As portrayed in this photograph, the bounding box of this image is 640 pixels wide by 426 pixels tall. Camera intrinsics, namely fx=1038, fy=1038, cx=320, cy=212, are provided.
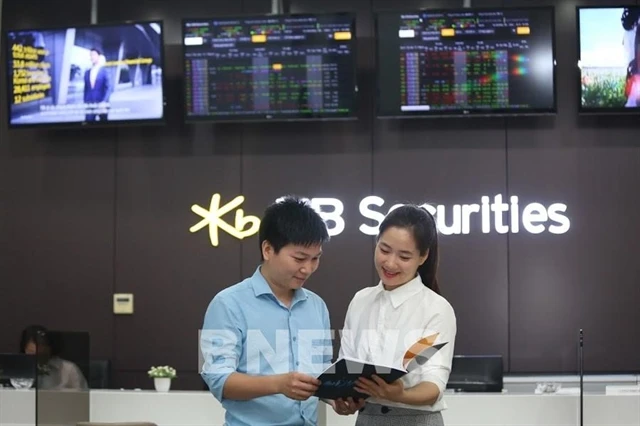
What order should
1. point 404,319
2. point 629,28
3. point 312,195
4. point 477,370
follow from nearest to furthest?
point 404,319 < point 477,370 < point 629,28 < point 312,195

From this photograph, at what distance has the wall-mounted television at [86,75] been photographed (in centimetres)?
659

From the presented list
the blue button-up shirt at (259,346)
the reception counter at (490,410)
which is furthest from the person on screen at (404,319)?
the reception counter at (490,410)

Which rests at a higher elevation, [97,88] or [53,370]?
[97,88]

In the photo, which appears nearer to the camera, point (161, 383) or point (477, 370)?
point (477, 370)

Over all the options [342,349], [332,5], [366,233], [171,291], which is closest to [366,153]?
[366,233]

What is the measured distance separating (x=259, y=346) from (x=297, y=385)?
21 centimetres

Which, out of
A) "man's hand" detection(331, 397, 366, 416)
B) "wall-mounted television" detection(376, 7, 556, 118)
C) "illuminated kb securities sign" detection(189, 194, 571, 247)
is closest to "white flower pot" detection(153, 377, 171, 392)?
"illuminated kb securities sign" detection(189, 194, 571, 247)

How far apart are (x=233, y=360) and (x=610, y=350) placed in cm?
459

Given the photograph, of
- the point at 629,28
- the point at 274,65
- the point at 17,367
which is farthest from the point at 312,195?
the point at 17,367

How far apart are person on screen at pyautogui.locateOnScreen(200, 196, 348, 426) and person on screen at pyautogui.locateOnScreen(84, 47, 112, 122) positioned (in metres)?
4.16

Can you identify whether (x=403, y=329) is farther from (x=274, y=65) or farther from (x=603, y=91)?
(x=603, y=91)

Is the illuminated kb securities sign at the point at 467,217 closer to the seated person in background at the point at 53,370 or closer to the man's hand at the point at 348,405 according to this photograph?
the seated person in background at the point at 53,370

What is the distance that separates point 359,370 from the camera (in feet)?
8.27

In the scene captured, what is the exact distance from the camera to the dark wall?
264 inches
